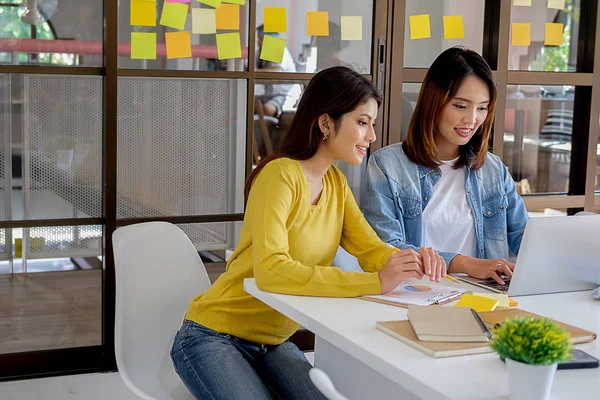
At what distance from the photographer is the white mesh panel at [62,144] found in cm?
283

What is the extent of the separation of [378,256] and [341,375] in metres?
0.36

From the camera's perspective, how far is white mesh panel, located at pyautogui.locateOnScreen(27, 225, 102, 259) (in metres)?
2.89

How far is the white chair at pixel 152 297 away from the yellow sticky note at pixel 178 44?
917 millimetres

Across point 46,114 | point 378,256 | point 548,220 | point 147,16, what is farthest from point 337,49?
point 548,220

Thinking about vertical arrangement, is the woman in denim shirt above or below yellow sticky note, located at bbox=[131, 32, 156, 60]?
below

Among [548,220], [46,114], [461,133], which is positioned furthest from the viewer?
[46,114]

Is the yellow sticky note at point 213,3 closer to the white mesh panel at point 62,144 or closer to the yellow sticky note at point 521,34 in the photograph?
the white mesh panel at point 62,144

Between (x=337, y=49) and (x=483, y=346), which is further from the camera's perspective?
(x=337, y=49)

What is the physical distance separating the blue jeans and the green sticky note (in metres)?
1.38

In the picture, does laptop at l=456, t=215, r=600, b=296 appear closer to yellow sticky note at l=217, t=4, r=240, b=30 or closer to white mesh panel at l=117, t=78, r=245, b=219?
white mesh panel at l=117, t=78, r=245, b=219

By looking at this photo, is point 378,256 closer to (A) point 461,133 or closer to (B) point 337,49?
(A) point 461,133

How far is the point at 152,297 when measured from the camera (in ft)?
7.09

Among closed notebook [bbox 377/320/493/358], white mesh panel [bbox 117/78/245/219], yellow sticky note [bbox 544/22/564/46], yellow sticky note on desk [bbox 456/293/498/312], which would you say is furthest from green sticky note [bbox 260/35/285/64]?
closed notebook [bbox 377/320/493/358]

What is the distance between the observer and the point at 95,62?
287 centimetres
